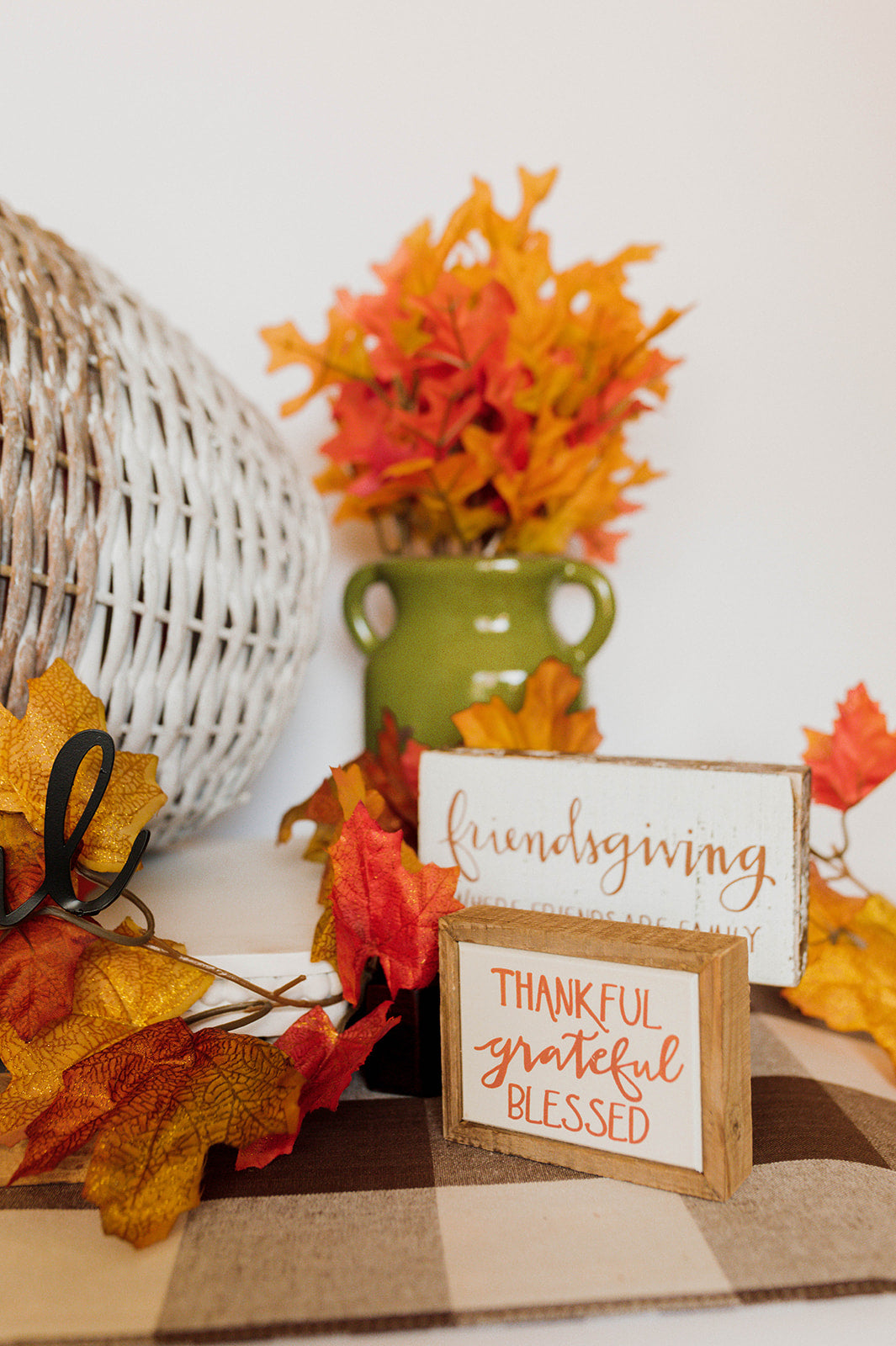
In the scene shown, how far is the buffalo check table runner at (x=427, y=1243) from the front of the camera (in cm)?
32

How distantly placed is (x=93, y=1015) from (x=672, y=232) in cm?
86

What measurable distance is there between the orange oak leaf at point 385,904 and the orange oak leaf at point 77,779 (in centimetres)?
10

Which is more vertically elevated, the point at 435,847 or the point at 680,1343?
the point at 435,847

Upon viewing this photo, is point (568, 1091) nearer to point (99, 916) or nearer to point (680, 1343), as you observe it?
point (680, 1343)

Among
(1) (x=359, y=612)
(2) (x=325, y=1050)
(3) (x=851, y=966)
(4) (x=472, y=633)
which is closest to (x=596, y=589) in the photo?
(4) (x=472, y=633)

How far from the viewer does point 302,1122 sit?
1.51 ft

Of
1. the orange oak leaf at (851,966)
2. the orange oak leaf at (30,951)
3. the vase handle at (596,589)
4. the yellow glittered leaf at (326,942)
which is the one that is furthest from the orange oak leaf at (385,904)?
the vase handle at (596,589)

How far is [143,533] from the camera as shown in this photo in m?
0.52

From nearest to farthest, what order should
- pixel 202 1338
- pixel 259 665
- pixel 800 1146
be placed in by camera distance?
pixel 202 1338, pixel 800 1146, pixel 259 665

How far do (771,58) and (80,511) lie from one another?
835 mm

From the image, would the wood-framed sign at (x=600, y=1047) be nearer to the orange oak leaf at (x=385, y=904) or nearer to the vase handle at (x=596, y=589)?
the orange oak leaf at (x=385, y=904)

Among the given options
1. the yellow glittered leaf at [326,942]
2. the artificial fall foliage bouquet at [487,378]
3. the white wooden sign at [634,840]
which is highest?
the artificial fall foliage bouquet at [487,378]

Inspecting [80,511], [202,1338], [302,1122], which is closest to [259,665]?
[80,511]

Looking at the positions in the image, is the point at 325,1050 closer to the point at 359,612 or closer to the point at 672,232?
the point at 359,612
